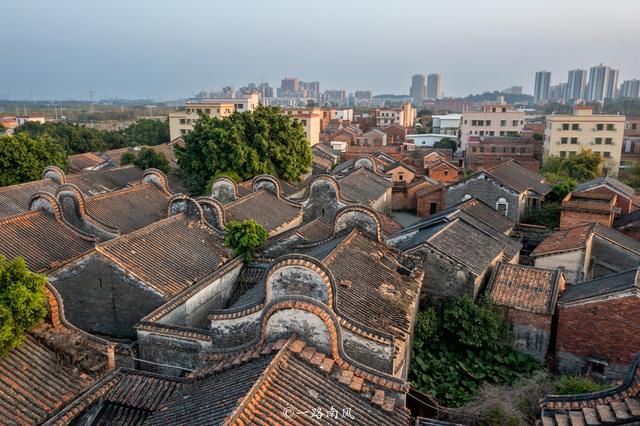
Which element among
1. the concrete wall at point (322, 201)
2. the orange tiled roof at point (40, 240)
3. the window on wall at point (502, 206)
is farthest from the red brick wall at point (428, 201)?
the orange tiled roof at point (40, 240)

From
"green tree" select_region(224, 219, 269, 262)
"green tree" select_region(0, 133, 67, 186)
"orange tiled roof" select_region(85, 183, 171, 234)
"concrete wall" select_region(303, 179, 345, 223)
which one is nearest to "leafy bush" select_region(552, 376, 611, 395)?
"green tree" select_region(224, 219, 269, 262)

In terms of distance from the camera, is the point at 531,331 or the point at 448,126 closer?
the point at 531,331

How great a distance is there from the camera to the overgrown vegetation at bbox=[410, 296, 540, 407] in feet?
54.2

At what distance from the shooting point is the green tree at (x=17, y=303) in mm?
10891

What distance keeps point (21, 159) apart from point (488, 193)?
31988 mm

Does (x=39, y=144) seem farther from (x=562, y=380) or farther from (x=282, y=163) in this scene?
(x=562, y=380)

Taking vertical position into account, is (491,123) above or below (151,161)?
above

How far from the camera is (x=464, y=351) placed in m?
17.9

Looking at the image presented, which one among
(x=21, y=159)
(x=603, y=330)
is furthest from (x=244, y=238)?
(x=21, y=159)

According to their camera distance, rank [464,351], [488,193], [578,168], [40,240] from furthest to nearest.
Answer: [578,168] < [488,193] < [40,240] < [464,351]

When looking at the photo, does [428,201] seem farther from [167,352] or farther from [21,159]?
[21,159]

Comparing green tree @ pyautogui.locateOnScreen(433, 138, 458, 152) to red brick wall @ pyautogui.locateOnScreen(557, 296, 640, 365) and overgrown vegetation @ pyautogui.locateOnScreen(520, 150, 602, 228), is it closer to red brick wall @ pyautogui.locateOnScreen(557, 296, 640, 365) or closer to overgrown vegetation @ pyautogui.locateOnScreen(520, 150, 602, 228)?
overgrown vegetation @ pyautogui.locateOnScreen(520, 150, 602, 228)

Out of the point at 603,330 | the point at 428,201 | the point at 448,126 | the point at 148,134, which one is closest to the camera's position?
the point at 603,330

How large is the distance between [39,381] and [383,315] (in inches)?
337
